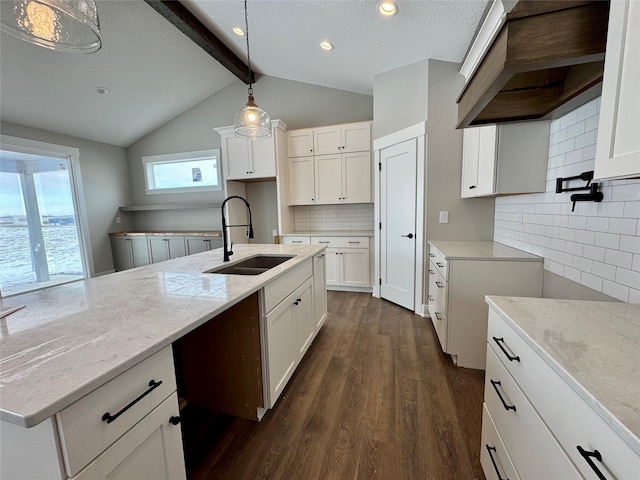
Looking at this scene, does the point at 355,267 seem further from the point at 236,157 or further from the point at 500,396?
the point at 500,396

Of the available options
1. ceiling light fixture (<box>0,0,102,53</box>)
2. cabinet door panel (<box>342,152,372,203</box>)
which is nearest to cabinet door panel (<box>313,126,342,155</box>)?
cabinet door panel (<box>342,152,372,203</box>)

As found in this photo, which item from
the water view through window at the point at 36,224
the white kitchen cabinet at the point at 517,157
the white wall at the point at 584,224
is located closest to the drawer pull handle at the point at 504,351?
the white wall at the point at 584,224

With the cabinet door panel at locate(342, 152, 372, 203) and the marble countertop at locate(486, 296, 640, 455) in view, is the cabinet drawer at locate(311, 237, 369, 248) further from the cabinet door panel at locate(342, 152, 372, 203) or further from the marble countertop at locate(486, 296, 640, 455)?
the marble countertop at locate(486, 296, 640, 455)

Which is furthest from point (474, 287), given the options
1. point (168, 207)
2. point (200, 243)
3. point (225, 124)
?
point (168, 207)

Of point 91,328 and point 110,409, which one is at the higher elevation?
point 91,328

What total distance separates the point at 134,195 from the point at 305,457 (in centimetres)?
591

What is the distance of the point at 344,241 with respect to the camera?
3795mm

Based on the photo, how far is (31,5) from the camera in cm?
111

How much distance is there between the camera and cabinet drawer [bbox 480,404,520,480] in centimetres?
96

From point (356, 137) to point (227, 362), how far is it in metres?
3.27

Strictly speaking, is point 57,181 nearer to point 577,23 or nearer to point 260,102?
point 260,102

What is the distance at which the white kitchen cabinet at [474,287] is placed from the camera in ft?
5.97

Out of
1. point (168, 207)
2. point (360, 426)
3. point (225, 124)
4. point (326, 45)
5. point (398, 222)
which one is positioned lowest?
point (360, 426)

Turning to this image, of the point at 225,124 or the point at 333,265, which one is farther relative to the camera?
the point at 225,124
